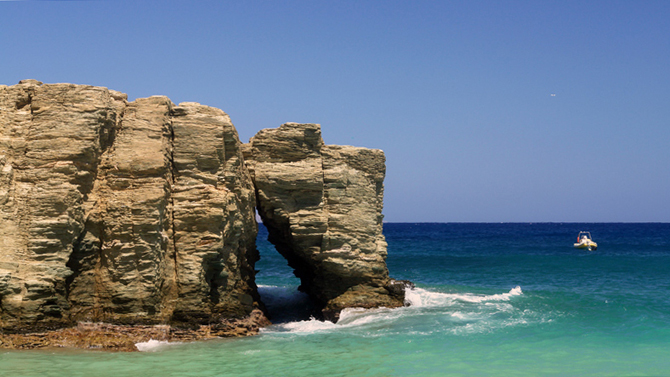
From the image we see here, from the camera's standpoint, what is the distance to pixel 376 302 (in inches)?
765

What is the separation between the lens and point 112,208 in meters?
14.1

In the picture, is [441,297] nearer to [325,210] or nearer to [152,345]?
[325,210]

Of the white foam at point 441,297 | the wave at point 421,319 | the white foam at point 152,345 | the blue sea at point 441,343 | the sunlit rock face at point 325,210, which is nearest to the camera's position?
the blue sea at point 441,343

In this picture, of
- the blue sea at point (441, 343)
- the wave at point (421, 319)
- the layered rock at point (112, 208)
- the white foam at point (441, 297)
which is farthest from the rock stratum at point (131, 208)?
the white foam at point (441, 297)

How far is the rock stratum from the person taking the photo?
1305 cm

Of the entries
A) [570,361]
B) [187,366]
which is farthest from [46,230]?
[570,361]

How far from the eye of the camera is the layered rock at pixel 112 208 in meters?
13.0

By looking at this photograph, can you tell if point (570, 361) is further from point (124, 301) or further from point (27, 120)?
point (27, 120)

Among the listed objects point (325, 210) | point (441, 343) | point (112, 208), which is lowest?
point (441, 343)

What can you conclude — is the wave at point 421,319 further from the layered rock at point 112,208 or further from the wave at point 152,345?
the wave at point 152,345

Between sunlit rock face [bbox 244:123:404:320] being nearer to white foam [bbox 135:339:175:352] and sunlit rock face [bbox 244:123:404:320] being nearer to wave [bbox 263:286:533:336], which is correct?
wave [bbox 263:286:533:336]

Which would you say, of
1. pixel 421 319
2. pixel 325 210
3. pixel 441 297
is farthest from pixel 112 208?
pixel 441 297

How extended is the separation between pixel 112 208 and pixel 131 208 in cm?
50

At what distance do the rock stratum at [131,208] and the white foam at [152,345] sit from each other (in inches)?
11.5
